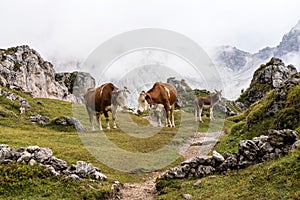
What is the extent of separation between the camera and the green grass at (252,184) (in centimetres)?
1107

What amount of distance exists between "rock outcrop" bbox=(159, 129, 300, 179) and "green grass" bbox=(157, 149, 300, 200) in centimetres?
58

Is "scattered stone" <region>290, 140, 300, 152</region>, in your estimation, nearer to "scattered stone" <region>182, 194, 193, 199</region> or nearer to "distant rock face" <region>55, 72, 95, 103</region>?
"scattered stone" <region>182, 194, 193, 199</region>

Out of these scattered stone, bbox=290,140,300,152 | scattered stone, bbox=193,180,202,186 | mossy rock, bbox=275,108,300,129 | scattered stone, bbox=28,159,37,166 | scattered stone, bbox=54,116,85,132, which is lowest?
scattered stone, bbox=193,180,202,186

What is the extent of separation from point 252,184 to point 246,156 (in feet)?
9.91

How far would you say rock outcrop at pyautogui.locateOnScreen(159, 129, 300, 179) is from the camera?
14.2 m

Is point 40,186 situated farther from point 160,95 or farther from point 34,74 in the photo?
point 34,74

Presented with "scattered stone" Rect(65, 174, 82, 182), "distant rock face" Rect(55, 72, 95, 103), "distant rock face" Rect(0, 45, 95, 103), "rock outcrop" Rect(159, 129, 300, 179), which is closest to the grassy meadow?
"scattered stone" Rect(65, 174, 82, 182)

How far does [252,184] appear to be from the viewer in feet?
40.2

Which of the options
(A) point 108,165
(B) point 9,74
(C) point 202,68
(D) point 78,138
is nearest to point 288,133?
(C) point 202,68

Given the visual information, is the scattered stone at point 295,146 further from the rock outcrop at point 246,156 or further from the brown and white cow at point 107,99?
the brown and white cow at point 107,99

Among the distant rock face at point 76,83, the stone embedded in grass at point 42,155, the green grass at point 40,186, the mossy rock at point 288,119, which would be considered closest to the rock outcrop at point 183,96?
the distant rock face at point 76,83

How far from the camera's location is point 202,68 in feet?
73.8

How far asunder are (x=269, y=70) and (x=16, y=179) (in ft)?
276

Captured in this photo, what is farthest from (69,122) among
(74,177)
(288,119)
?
(288,119)
